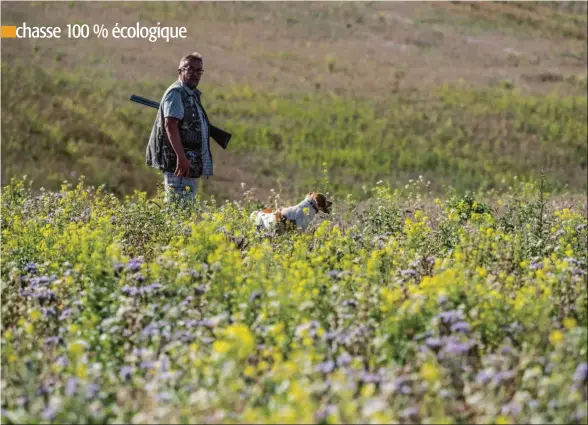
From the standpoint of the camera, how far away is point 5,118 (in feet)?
A: 68.9

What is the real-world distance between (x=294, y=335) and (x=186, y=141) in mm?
3810

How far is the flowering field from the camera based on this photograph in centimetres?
409

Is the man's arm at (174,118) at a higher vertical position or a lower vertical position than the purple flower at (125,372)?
higher

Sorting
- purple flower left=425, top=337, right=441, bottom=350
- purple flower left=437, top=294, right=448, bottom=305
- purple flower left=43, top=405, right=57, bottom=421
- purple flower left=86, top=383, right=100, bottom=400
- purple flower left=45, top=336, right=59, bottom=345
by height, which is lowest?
purple flower left=45, top=336, right=59, bottom=345

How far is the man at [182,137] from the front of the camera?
27.3 feet

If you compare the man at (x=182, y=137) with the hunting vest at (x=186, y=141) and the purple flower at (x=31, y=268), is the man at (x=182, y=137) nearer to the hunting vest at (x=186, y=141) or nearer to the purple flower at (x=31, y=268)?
the hunting vest at (x=186, y=141)

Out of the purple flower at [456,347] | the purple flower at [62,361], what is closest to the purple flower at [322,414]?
the purple flower at [456,347]

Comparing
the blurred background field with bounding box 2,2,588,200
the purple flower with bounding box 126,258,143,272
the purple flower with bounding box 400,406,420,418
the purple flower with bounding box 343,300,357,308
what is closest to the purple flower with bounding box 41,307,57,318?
the purple flower with bounding box 126,258,143,272

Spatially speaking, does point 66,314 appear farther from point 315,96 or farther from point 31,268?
point 315,96

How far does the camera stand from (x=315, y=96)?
97.2ft

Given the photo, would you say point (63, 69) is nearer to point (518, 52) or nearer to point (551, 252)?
point (518, 52)

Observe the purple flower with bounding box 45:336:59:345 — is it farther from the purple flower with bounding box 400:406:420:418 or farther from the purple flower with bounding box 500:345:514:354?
the purple flower with bounding box 500:345:514:354

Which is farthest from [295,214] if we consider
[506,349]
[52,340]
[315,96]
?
[315,96]

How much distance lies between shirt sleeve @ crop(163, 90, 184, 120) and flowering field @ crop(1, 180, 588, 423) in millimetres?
1417
